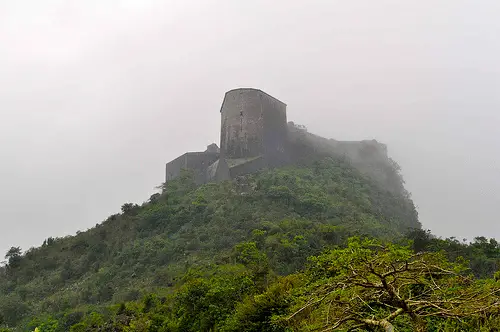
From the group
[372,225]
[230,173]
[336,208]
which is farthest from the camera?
[230,173]

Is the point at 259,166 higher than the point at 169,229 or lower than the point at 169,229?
higher

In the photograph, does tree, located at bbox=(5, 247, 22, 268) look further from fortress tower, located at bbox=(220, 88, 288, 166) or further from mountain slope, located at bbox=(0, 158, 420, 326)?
fortress tower, located at bbox=(220, 88, 288, 166)

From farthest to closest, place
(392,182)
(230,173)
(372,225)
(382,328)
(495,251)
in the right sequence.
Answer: (392,182), (230,173), (372,225), (495,251), (382,328)

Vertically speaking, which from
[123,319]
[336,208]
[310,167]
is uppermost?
[310,167]

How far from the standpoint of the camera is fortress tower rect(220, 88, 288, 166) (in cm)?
4112

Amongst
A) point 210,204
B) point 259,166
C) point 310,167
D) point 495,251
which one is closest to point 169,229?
point 210,204

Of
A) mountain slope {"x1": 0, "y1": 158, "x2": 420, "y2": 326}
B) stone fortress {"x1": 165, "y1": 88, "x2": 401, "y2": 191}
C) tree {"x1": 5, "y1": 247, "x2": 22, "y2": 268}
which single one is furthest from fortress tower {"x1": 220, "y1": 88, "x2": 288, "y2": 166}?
tree {"x1": 5, "y1": 247, "x2": 22, "y2": 268}

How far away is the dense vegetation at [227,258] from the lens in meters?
10.1

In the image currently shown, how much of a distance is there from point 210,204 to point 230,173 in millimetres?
6668

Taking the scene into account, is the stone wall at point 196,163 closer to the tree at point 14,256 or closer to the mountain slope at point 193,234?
the mountain slope at point 193,234

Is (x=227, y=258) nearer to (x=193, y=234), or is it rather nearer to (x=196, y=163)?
(x=193, y=234)

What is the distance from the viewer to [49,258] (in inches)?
1294

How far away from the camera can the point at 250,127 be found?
41281 millimetres

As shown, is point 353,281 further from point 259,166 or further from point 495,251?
point 259,166
